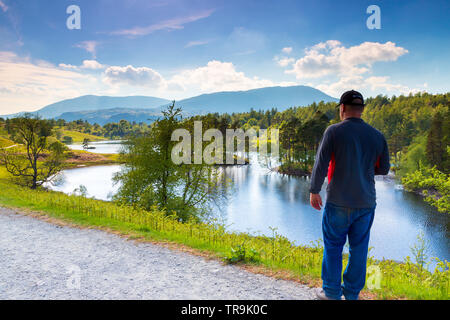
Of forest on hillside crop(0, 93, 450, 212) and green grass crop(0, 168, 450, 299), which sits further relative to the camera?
forest on hillside crop(0, 93, 450, 212)

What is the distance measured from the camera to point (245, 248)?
20.1 feet

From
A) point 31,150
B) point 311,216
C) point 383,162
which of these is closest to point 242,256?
point 383,162

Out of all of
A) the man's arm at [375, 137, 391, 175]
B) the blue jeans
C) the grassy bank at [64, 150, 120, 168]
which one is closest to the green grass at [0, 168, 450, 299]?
the blue jeans

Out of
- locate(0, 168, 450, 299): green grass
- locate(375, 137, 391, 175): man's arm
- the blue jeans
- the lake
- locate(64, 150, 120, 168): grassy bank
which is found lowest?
the lake

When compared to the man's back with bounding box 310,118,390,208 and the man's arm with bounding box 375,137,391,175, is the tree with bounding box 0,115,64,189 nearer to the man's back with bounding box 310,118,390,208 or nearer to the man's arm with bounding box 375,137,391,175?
the man's back with bounding box 310,118,390,208

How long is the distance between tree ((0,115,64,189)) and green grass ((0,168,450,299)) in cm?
2057

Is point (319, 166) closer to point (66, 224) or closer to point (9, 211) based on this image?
point (66, 224)

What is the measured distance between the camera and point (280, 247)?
22.0ft

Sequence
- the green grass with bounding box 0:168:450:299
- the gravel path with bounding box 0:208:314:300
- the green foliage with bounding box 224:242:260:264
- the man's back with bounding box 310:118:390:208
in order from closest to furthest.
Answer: the man's back with bounding box 310:118:390:208
the gravel path with bounding box 0:208:314:300
the green grass with bounding box 0:168:450:299
the green foliage with bounding box 224:242:260:264

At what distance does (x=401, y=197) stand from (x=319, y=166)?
4511 centimetres

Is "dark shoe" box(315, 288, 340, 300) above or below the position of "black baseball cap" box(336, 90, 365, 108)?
below

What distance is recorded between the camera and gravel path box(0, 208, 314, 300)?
174 inches
